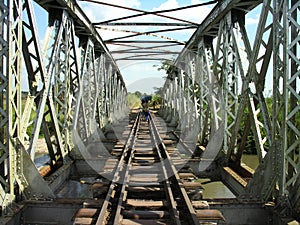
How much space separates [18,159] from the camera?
523cm

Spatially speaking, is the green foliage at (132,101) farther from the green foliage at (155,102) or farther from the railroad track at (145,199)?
the railroad track at (145,199)

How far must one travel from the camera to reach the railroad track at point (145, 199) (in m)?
4.61

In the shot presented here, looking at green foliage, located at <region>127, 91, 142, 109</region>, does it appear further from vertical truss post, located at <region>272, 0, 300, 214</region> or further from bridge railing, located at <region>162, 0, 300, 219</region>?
vertical truss post, located at <region>272, 0, 300, 214</region>

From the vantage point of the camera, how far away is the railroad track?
15.1 ft

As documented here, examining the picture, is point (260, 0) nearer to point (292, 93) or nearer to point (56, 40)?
point (292, 93)

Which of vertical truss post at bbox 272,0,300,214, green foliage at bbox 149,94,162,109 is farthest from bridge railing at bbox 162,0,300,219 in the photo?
green foliage at bbox 149,94,162,109

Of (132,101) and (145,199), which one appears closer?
Answer: (145,199)

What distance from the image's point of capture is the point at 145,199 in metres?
5.89

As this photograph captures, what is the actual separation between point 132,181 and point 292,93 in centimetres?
339

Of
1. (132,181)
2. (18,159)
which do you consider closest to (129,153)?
(132,181)

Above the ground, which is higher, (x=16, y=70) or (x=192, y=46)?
(x=192, y=46)

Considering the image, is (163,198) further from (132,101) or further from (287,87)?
(132,101)

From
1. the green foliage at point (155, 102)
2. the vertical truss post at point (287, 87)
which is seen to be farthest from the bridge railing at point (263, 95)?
the green foliage at point (155, 102)

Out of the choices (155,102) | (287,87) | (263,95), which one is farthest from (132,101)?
(287,87)
